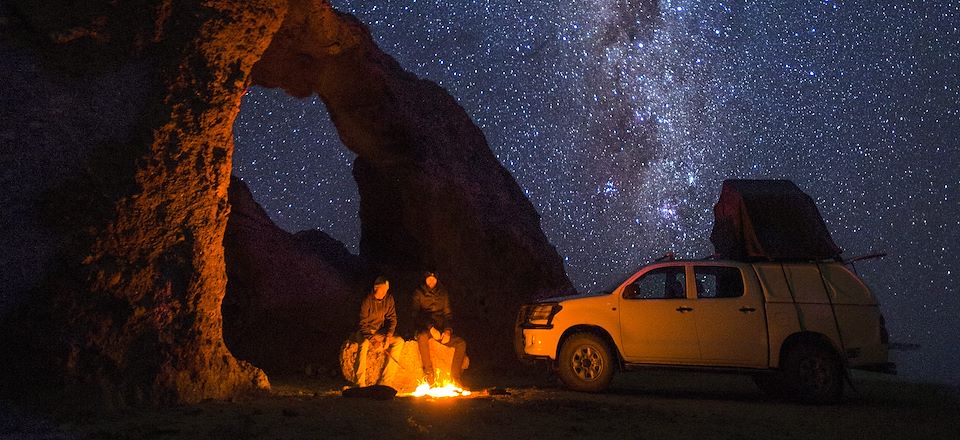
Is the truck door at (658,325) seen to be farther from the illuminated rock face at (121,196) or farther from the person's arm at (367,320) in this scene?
the illuminated rock face at (121,196)

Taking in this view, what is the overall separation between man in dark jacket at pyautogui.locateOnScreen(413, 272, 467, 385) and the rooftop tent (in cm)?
479

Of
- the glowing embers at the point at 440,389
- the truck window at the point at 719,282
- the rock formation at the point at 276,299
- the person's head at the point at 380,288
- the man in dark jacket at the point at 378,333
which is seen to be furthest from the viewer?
the rock formation at the point at 276,299

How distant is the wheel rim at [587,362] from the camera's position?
11195mm

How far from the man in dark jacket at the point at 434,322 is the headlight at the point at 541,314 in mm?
1232

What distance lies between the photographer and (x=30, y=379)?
7.23 meters

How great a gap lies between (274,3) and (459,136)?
338 inches

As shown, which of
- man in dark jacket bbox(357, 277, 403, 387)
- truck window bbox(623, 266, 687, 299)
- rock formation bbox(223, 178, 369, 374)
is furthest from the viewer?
rock formation bbox(223, 178, 369, 374)

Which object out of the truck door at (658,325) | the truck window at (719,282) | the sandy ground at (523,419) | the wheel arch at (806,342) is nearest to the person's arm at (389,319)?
the sandy ground at (523,419)

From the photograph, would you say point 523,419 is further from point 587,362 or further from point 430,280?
point 430,280

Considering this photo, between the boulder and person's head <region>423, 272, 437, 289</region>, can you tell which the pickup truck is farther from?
person's head <region>423, 272, 437, 289</region>

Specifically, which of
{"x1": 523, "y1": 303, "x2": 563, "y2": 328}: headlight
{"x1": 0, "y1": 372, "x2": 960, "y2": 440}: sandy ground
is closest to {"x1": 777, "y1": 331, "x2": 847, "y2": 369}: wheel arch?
{"x1": 0, "y1": 372, "x2": 960, "y2": 440}: sandy ground

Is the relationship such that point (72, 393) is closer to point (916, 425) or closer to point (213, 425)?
point (213, 425)

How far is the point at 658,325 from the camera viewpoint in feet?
36.1

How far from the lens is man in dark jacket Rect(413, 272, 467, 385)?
10.9 m
